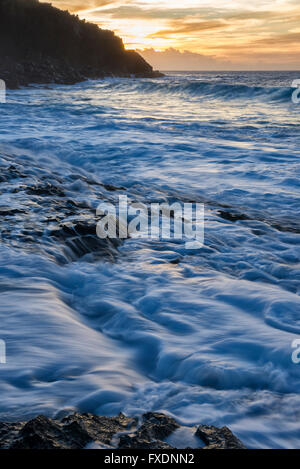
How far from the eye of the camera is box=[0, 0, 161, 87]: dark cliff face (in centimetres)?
3950

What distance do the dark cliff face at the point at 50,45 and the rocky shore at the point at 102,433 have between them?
119 ft

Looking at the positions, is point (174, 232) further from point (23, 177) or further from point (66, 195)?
point (23, 177)

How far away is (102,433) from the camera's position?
5.58 ft
